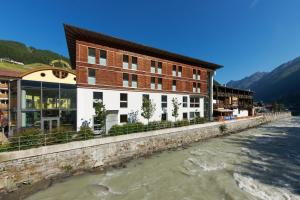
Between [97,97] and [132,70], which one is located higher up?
[132,70]

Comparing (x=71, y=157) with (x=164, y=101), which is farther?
(x=164, y=101)

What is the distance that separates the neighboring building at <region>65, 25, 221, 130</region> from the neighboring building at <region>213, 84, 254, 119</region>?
10.1 m

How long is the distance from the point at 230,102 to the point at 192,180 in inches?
1699

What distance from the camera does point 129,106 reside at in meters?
25.8

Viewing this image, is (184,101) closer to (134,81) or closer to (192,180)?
(134,81)

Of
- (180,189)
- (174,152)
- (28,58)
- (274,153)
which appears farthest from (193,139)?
(28,58)

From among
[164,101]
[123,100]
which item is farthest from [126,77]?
[164,101]

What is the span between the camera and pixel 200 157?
18469mm

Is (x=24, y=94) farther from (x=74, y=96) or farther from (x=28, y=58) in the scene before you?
(x=28, y=58)

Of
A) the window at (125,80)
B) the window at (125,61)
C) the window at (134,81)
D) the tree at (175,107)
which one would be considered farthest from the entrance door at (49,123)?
the tree at (175,107)

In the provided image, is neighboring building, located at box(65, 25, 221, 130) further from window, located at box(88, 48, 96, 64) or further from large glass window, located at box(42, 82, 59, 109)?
large glass window, located at box(42, 82, 59, 109)

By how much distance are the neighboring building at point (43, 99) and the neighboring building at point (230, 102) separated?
101ft

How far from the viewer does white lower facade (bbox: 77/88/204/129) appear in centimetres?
2186

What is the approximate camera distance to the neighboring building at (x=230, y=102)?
43312 millimetres
